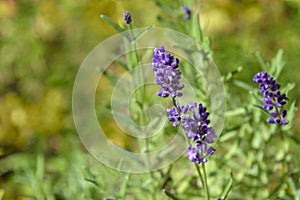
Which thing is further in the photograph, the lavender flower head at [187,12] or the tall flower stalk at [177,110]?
the lavender flower head at [187,12]

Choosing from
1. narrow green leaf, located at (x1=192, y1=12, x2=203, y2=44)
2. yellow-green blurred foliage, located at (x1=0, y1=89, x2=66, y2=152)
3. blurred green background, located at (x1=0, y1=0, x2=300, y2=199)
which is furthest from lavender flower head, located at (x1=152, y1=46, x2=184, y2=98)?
yellow-green blurred foliage, located at (x1=0, y1=89, x2=66, y2=152)

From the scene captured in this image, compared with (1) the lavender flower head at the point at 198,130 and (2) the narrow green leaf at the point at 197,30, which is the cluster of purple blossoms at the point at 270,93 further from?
(2) the narrow green leaf at the point at 197,30

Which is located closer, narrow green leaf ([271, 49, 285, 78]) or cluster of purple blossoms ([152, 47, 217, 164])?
cluster of purple blossoms ([152, 47, 217, 164])

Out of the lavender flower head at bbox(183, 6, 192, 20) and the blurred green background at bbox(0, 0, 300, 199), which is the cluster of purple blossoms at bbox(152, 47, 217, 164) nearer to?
the lavender flower head at bbox(183, 6, 192, 20)

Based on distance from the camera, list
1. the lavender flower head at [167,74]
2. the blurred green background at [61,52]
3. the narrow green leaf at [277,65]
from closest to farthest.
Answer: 1. the lavender flower head at [167,74]
2. the narrow green leaf at [277,65]
3. the blurred green background at [61,52]

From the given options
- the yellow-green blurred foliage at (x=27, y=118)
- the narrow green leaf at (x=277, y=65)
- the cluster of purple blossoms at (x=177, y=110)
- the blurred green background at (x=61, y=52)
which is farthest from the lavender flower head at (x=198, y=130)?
the yellow-green blurred foliage at (x=27, y=118)

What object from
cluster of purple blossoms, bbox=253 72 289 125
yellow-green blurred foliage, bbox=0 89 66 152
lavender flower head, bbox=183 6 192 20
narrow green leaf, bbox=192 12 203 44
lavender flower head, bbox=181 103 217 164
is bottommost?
lavender flower head, bbox=181 103 217 164

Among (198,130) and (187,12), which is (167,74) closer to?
(198,130)

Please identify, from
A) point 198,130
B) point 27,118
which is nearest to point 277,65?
point 198,130
